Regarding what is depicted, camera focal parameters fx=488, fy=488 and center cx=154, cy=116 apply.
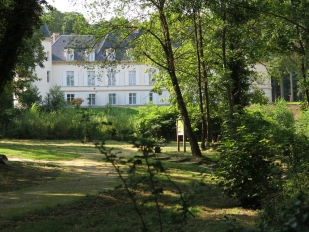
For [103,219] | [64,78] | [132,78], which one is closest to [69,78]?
[64,78]

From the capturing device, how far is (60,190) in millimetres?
11719

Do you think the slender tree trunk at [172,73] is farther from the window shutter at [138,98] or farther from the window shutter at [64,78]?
the window shutter at [64,78]

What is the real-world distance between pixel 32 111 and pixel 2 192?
26997 mm

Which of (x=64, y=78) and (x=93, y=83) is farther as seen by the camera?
(x=93, y=83)

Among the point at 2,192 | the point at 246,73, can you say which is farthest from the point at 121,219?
the point at 246,73

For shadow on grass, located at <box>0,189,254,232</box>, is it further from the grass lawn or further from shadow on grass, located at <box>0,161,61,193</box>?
shadow on grass, located at <box>0,161,61,193</box>

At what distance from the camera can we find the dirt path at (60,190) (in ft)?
31.7

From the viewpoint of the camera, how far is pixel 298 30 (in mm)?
19141

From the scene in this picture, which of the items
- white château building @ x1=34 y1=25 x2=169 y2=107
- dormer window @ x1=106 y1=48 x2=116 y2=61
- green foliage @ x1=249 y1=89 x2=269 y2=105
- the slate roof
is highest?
white château building @ x1=34 y1=25 x2=169 y2=107

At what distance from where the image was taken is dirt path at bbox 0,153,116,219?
966 cm

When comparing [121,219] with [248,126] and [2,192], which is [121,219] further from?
[2,192]

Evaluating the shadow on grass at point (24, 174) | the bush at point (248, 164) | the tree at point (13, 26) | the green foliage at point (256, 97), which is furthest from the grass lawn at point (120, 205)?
the green foliage at point (256, 97)

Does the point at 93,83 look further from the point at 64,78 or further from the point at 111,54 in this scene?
the point at 111,54

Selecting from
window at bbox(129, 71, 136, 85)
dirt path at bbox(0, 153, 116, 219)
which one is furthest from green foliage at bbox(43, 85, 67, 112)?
dirt path at bbox(0, 153, 116, 219)
